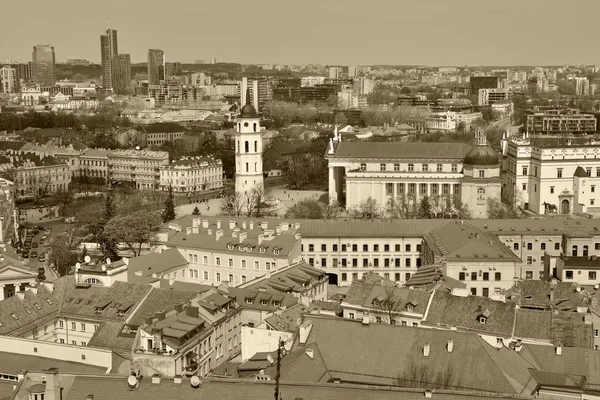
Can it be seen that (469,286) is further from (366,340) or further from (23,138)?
(23,138)

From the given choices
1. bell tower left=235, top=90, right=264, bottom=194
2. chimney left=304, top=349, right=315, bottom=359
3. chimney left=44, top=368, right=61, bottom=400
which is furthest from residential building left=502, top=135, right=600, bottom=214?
chimney left=44, top=368, right=61, bottom=400

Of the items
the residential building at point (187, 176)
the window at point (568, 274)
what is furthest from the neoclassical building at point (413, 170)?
the window at point (568, 274)

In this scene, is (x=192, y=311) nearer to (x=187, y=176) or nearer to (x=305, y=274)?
(x=305, y=274)

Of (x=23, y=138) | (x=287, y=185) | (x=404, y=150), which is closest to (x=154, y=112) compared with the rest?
(x=23, y=138)

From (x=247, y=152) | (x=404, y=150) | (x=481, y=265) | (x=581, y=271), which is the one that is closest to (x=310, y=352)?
(x=481, y=265)

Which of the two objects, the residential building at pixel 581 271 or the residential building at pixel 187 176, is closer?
the residential building at pixel 581 271

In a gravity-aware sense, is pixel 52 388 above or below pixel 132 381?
below

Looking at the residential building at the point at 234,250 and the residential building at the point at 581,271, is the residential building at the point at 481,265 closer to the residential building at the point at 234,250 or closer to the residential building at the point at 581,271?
the residential building at the point at 581,271
